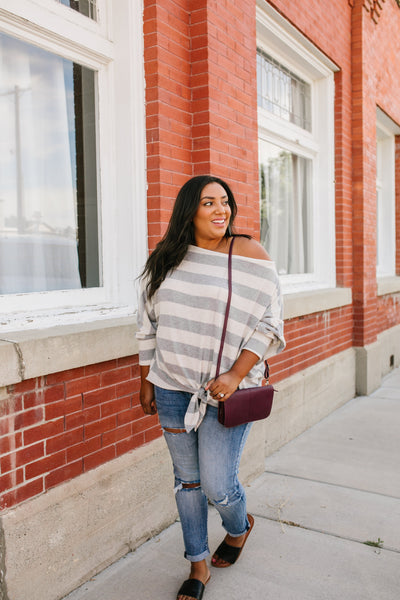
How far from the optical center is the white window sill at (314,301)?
4.95m

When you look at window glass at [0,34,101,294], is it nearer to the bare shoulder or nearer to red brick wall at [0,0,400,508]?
red brick wall at [0,0,400,508]

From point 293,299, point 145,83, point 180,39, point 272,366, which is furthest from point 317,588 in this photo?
point 180,39

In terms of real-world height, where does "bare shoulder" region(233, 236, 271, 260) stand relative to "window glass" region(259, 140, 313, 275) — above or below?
below

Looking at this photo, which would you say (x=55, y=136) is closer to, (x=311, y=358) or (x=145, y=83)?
(x=145, y=83)

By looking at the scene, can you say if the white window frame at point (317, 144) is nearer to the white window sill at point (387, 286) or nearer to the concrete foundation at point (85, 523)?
the white window sill at point (387, 286)

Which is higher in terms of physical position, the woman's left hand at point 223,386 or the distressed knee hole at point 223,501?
the woman's left hand at point 223,386

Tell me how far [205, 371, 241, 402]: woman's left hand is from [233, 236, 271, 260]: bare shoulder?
1.70ft

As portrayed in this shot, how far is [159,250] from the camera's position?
2578 mm

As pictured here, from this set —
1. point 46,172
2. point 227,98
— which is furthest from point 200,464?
point 227,98

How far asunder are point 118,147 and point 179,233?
4.06ft

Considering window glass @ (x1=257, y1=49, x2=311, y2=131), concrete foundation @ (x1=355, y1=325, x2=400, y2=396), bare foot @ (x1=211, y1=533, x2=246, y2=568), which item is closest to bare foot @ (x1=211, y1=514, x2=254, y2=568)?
bare foot @ (x1=211, y1=533, x2=246, y2=568)

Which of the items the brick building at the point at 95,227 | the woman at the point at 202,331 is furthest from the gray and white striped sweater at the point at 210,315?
the brick building at the point at 95,227

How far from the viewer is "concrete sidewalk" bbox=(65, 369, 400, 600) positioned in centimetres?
279

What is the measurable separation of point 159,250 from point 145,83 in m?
1.42
